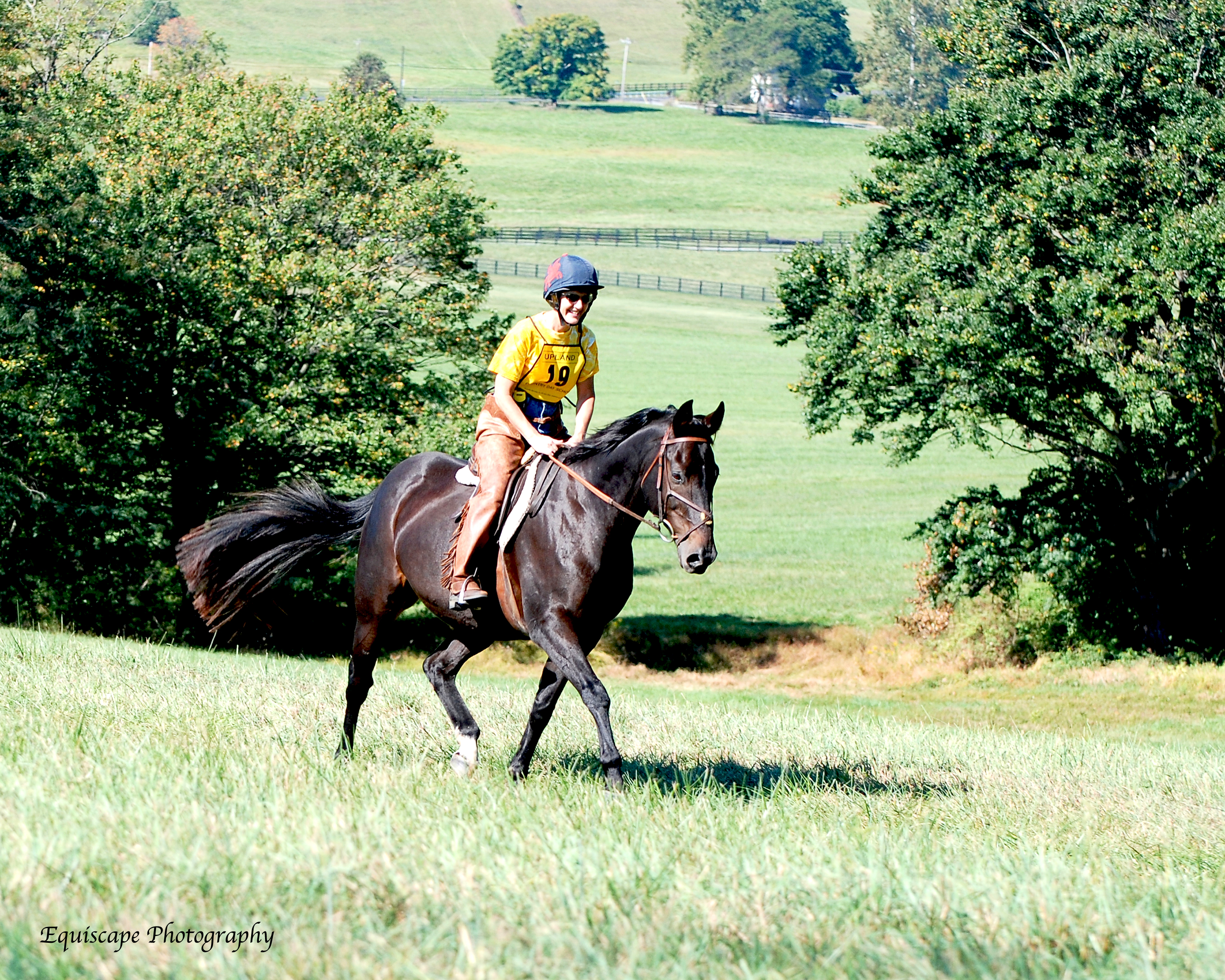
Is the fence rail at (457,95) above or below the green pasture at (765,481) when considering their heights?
above

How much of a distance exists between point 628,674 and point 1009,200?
40.4ft

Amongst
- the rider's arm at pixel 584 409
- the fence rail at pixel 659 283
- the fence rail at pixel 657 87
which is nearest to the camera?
the rider's arm at pixel 584 409

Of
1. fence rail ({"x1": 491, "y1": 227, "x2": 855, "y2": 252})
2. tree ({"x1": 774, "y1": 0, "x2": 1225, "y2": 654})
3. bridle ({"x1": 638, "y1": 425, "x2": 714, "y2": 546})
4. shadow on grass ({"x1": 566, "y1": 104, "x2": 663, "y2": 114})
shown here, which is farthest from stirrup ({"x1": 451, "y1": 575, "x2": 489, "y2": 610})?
shadow on grass ({"x1": 566, "y1": 104, "x2": 663, "y2": 114})

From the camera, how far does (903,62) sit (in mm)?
138875

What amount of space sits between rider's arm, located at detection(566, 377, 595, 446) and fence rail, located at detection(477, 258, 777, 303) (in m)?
79.9

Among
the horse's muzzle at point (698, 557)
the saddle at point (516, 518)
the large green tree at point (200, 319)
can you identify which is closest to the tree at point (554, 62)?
the large green tree at point (200, 319)

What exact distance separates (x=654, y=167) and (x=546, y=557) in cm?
12410

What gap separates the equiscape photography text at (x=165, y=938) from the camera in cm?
393

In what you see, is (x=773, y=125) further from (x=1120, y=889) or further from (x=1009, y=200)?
(x=1120, y=889)

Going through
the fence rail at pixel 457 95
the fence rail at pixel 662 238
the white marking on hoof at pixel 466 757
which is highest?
the fence rail at pixel 457 95

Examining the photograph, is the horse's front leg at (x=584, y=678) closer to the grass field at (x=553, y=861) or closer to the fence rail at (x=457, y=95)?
the grass field at (x=553, y=861)

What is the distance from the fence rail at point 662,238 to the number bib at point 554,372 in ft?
291

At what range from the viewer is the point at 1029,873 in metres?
5.20

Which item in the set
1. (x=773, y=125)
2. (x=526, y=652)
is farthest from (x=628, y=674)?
(x=773, y=125)
